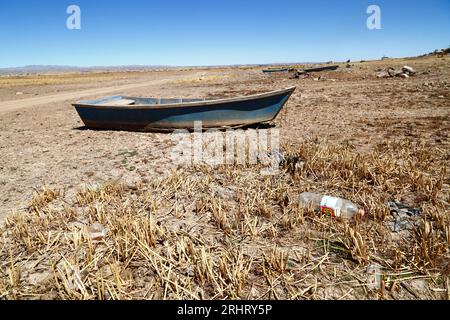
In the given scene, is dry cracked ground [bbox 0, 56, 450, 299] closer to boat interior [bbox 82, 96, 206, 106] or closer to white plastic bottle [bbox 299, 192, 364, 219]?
white plastic bottle [bbox 299, 192, 364, 219]

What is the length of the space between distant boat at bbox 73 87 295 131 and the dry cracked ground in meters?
1.59

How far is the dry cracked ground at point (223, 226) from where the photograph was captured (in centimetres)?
268

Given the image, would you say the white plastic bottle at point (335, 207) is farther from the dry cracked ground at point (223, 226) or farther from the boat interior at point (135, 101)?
the boat interior at point (135, 101)

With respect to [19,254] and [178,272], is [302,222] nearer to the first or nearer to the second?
[178,272]

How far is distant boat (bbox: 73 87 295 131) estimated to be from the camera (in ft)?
26.9

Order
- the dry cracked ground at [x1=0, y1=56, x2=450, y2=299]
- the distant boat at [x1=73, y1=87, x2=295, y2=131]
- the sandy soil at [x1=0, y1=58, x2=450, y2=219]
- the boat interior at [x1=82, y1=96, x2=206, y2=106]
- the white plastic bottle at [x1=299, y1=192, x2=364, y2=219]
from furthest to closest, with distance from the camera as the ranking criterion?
the boat interior at [x1=82, y1=96, x2=206, y2=106] < the distant boat at [x1=73, y1=87, x2=295, y2=131] < the sandy soil at [x1=0, y1=58, x2=450, y2=219] < the white plastic bottle at [x1=299, y1=192, x2=364, y2=219] < the dry cracked ground at [x1=0, y1=56, x2=450, y2=299]

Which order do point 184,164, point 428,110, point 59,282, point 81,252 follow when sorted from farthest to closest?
point 428,110 → point 184,164 → point 81,252 → point 59,282

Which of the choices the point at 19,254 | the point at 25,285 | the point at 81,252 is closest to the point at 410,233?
the point at 81,252

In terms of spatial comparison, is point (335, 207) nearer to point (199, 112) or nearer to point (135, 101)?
point (199, 112)

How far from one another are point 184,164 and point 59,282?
3638mm

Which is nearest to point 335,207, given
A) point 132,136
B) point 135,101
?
point 132,136

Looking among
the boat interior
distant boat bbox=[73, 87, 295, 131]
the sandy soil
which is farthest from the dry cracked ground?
the boat interior

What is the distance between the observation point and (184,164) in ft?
20.3
